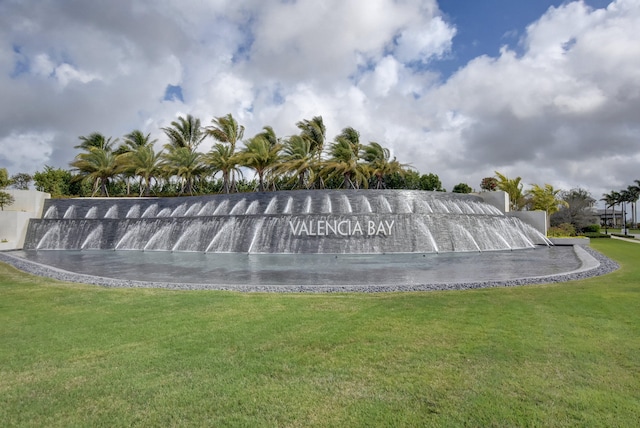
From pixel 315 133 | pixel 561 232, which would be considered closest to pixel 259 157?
pixel 315 133

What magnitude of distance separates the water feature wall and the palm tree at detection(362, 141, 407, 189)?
15.9 meters

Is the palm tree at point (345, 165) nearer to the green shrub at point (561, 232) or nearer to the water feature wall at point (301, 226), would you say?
the water feature wall at point (301, 226)

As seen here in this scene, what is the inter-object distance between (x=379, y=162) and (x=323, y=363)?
41.6 m

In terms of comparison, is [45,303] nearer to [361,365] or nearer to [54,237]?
[361,365]

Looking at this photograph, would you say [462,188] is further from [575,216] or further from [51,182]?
[51,182]

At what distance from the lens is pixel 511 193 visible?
41.0m

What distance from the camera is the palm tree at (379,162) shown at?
43.6 meters

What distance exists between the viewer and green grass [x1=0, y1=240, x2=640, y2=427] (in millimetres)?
3135

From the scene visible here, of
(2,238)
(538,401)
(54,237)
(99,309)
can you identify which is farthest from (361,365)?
(2,238)

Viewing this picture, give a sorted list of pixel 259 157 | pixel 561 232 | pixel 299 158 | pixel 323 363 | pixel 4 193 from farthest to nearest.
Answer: pixel 299 158
pixel 259 157
pixel 561 232
pixel 4 193
pixel 323 363

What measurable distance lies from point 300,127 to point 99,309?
4541cm

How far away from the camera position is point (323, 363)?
4.10 meters

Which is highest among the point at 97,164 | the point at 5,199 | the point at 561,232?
the point at 97,164

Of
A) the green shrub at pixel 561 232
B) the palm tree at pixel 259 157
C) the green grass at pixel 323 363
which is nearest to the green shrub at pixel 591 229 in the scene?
the green shrub at pixel 561 232
